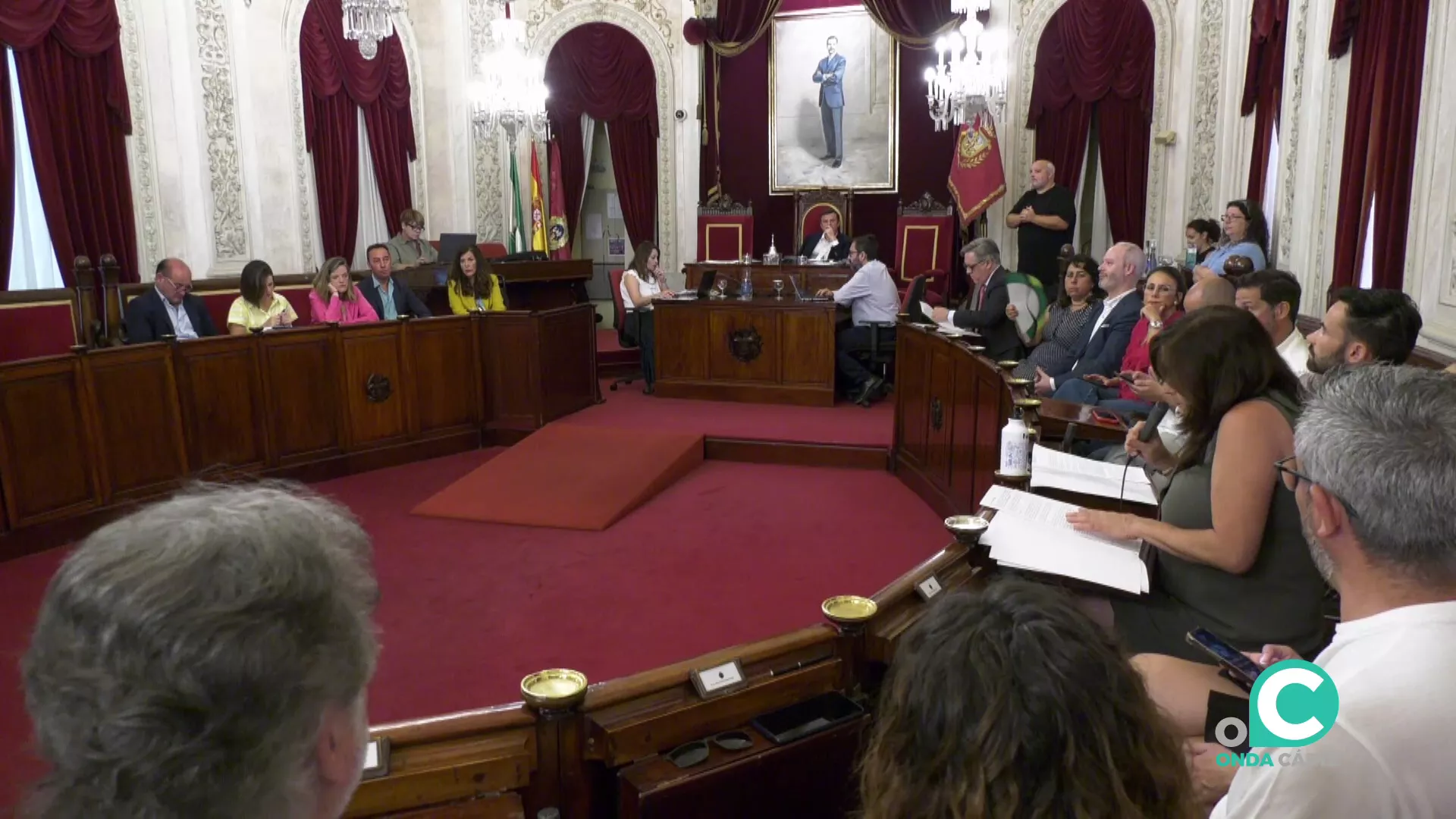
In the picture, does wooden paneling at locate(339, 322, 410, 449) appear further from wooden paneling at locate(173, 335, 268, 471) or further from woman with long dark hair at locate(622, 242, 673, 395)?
woman with long dark hair at locate(622, 242, 673, 395)

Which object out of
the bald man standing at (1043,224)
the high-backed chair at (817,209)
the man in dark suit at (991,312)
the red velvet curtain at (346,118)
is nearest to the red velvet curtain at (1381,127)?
the man in dark suit at (991,312)

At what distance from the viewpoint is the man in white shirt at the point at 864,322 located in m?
7.10

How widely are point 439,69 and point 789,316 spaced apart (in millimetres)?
5213

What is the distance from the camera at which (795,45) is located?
10352 millimetres

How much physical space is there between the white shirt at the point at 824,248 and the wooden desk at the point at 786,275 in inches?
18.3

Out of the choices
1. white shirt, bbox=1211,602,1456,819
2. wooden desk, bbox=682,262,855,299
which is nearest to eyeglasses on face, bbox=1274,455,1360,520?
white shirt, bbox=1211,602,1456,819

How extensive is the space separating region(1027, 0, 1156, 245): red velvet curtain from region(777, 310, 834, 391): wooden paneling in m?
3.73

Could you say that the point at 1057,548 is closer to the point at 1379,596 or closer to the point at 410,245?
the point at 1379,596

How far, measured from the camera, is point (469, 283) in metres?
7.23

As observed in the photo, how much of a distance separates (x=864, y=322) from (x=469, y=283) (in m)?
2.99

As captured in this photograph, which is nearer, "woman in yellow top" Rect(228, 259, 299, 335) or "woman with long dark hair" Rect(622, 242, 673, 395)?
"woman in yellow top" Rect(228, 259, 299, 335)

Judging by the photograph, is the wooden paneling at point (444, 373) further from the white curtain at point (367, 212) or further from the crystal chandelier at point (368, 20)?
the white curtain at point (367, 212)

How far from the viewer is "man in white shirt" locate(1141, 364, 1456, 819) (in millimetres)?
1056

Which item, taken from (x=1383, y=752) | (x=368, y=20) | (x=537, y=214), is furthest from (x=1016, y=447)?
(x=537, y=214)
